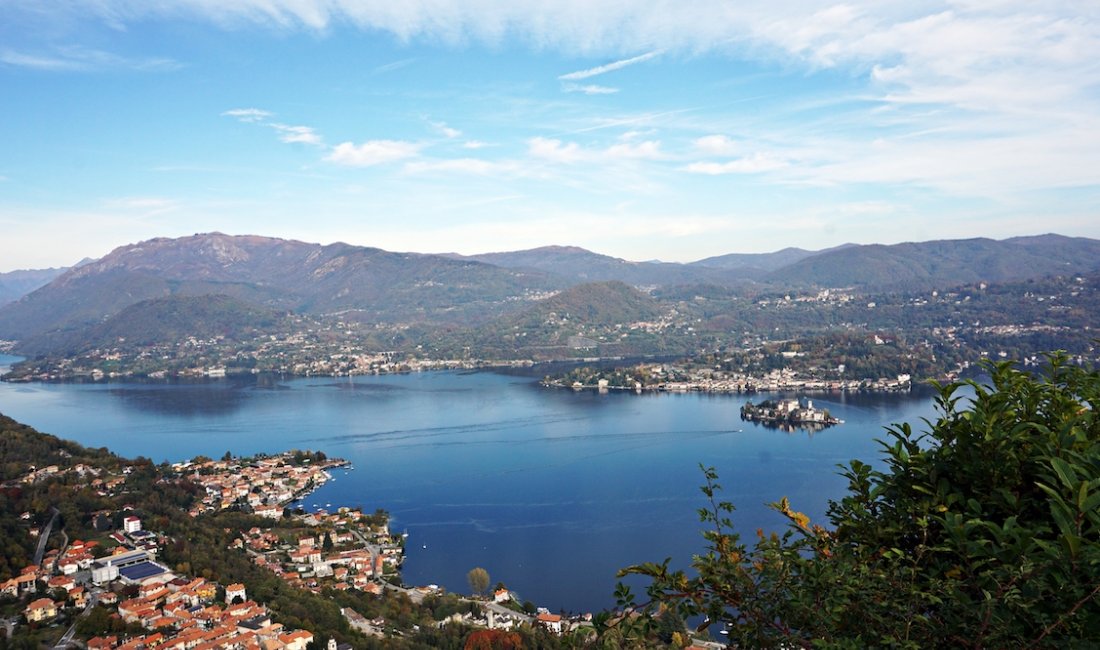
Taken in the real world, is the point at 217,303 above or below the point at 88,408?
above

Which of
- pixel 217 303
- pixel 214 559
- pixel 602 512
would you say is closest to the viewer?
pixel 214 559

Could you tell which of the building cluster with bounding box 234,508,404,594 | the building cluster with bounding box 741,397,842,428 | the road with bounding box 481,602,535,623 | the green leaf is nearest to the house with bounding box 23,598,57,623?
the building cluster with bounding box 234,508,404,594

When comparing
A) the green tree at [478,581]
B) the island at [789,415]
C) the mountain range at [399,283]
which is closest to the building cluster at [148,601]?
the green tree at [478,581]

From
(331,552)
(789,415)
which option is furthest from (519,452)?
(789,415)

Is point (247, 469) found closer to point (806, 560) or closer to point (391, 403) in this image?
point (391, 403)

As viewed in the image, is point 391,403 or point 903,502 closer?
point 903,502

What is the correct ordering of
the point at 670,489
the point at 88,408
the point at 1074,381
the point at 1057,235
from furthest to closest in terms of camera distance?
the point at 1057,235 < the point at 88,408 < the point at 670,489 < the point at 1074,381

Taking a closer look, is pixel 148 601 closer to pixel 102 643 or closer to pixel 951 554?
pixel 102 643

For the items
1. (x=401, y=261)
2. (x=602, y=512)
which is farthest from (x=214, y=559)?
(x=401, y=261)
